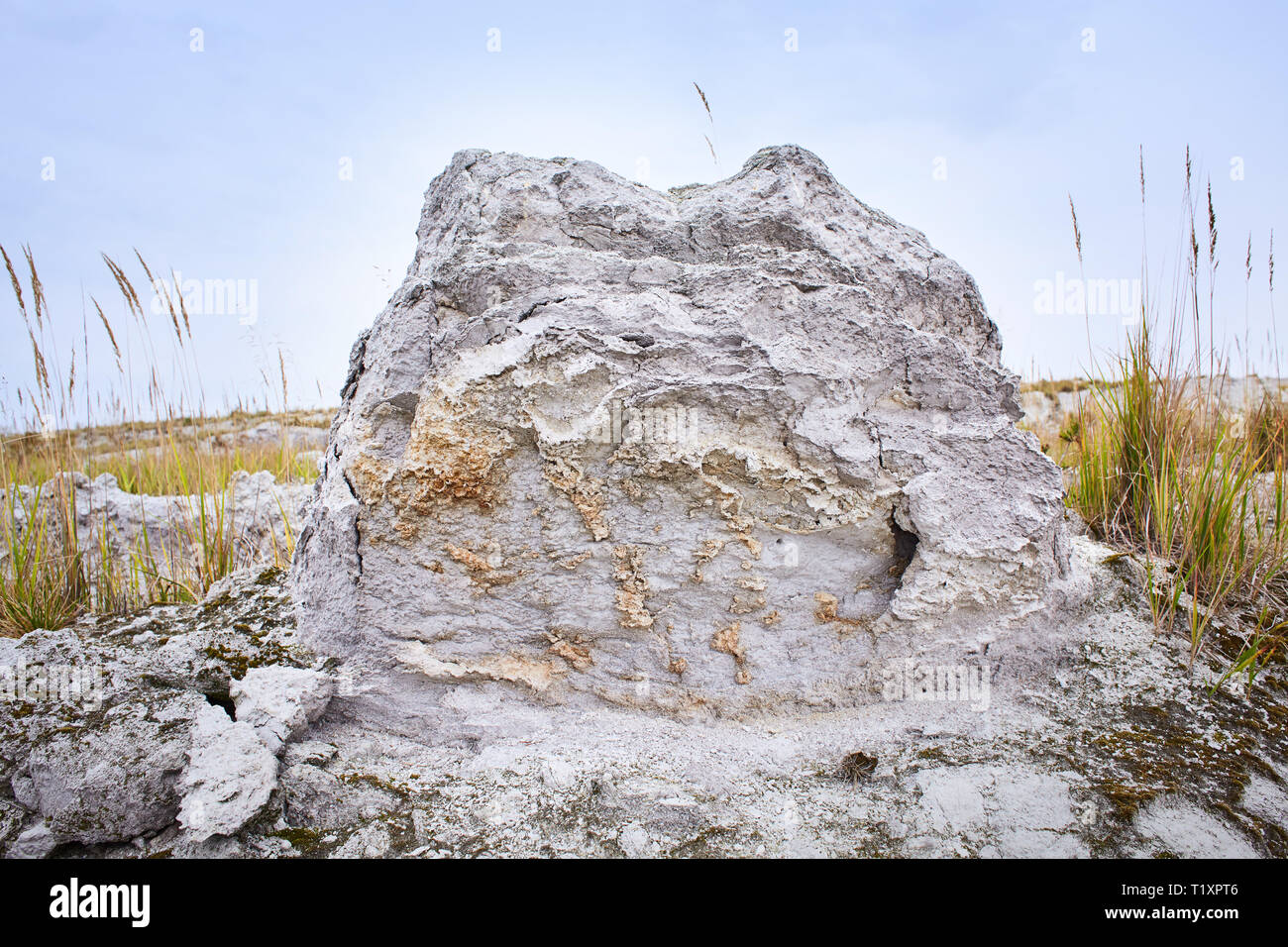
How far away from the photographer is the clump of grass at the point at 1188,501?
230 centimetres

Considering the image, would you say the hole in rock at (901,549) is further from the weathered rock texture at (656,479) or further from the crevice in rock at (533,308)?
the crevice in rock at (533,308)

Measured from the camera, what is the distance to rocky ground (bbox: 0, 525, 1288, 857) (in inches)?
63.6

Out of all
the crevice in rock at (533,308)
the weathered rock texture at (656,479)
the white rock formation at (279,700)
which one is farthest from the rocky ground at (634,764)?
the crevice in rock at (533,308)

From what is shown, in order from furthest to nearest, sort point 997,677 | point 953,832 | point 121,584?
point 121,584 < point 997,677 < point 953,832

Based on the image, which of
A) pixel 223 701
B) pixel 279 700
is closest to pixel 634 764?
pixel 279 700

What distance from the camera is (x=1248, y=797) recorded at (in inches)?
66.8

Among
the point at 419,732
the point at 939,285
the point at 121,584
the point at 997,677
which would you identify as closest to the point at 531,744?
the point at 419,732

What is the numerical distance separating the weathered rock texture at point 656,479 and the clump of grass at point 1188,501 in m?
0.62

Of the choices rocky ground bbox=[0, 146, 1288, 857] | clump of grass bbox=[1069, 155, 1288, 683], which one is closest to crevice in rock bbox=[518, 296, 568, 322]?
rocky ground bbox=[0, 146, 1288, 857]

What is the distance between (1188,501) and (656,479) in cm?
203

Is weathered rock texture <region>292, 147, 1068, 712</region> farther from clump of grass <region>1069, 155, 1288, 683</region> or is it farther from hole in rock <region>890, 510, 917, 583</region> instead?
clump of grass <region>1069, 155, 1288, 683</region>

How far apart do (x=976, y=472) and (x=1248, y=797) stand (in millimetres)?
1036

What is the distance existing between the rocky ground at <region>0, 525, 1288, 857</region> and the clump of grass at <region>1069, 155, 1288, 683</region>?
0.25 meters
